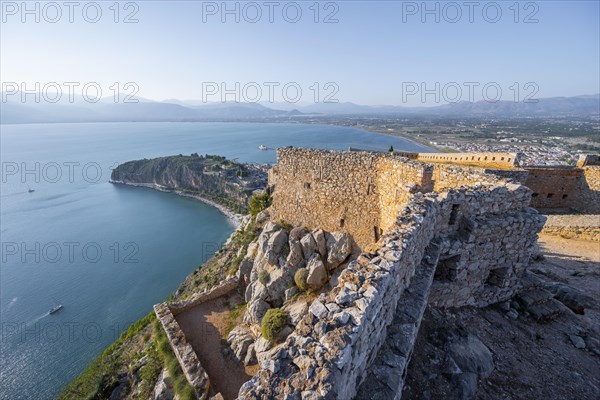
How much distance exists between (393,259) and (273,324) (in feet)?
31.8

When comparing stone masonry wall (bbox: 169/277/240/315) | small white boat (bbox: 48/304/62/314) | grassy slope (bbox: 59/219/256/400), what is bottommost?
small white boat (bbox: 48/304/62/314)

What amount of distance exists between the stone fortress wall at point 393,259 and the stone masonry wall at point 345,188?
0.05 m

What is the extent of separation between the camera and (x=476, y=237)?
5.79 meters

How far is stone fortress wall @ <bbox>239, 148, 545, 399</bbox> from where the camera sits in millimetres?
2781

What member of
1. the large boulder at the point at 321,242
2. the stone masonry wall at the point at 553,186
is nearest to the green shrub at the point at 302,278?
the large boulder at the point at 321,242

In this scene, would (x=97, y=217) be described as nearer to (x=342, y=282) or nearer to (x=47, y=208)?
(x=47, y=208)

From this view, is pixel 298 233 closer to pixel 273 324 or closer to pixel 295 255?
pixel 295 255

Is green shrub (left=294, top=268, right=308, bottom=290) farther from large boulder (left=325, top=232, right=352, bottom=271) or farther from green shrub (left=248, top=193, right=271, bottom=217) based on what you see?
green shrub (left=248, top=193, right=271, bottom=217)

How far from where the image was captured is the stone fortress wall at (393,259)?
2.78 m

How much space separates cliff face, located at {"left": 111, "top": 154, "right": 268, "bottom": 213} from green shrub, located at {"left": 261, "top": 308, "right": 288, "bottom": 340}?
62.2m

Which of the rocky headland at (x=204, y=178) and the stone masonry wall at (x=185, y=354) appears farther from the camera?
the rocky headland at (x=204, y=178)

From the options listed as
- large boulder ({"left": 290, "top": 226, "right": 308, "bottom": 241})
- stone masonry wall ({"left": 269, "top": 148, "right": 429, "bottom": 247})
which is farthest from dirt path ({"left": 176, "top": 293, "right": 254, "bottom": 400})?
stone masonry wall ({"left": 269, "top": 148, "right": 429, "bottom": 247})

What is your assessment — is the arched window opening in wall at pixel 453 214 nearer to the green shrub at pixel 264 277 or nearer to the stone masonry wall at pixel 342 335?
the stone masonry wall at pixel 342 335

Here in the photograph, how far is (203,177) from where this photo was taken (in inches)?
3575
